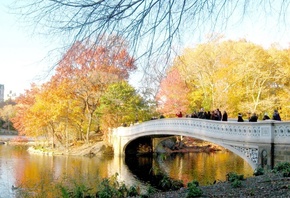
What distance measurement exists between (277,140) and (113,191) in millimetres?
5951

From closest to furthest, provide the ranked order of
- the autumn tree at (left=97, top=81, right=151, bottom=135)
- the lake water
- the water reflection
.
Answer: the lake water < the water reflection < the autumn tree at (left=97, top=81, right=151, bottom=135)

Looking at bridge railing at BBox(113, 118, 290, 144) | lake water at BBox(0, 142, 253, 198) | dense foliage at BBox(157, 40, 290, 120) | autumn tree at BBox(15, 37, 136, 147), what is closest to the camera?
bridge railing at BBox(113, 118, 290, 144)

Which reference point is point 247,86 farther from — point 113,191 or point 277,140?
point 113,191

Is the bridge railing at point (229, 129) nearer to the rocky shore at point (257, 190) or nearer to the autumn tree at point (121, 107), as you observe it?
the autumn tree at point (121, 107)

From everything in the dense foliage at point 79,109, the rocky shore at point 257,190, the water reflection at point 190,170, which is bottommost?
the water reflection at point 190,170

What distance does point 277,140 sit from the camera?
11.5m

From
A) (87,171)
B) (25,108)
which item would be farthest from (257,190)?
(25,108)

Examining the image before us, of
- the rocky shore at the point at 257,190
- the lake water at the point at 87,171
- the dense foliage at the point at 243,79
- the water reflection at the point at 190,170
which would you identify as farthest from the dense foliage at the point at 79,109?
the rocky shore at the point at 257,190

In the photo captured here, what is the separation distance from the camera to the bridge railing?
11.5m

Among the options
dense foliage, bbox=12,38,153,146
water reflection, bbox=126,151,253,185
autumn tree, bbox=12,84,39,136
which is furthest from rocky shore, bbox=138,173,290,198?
autumn tree, bbox=12,84,39,136

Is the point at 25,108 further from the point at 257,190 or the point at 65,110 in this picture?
the point at 257,190

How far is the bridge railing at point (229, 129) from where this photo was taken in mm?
11500

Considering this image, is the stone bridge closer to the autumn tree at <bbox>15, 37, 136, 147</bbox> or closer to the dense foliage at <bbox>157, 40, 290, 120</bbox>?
the dense foliage at <bbox>157, 40, 290, 120</bbox>

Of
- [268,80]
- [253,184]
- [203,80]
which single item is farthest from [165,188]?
[268,80]
